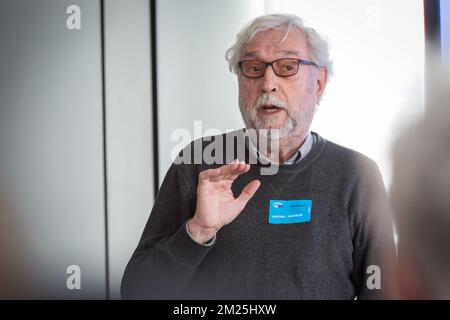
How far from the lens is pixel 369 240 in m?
1.03

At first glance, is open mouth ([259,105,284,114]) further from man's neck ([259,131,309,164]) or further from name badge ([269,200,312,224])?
name badge ([269,200,312,224])

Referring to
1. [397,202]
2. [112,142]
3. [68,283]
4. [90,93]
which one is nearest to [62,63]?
[90,93]

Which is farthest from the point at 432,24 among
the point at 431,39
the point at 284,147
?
the point at 284,147

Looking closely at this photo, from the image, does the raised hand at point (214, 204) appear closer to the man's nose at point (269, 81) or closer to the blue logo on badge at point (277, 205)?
the blue logo on badge at point (277, 205)

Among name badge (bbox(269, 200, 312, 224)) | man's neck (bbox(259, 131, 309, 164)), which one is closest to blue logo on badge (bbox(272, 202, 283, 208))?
name badge (bbox(269, 200, 312, 224))

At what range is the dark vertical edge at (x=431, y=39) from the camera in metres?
1.07

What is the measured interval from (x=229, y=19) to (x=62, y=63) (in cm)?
45

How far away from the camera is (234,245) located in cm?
101

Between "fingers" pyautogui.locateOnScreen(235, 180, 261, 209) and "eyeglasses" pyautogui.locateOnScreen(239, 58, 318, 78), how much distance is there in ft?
0.91

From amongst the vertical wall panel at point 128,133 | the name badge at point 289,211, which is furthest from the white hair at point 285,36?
the name badge at point 289,211

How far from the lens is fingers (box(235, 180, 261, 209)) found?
99 centimetres

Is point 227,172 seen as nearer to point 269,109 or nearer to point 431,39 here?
point 269,109

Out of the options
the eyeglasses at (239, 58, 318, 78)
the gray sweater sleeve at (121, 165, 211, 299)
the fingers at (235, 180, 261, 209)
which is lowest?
the gray sweater sleeve at (121, 165, 211, 299)

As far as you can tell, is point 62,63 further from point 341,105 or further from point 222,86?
point 341,105
